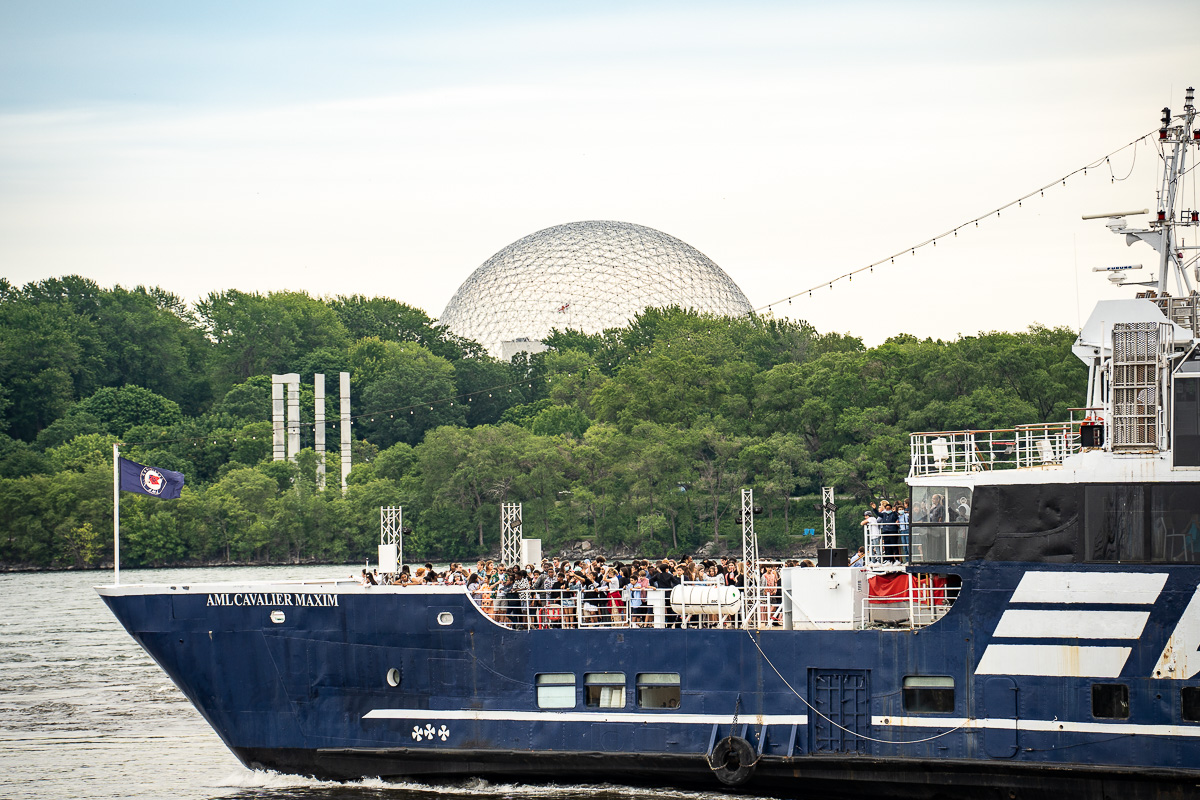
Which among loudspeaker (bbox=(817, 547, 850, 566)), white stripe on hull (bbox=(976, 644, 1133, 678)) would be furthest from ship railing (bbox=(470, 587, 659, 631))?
white stripe on hull (bbox=(976, 644, 1133, 678))

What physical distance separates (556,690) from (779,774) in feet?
12.2

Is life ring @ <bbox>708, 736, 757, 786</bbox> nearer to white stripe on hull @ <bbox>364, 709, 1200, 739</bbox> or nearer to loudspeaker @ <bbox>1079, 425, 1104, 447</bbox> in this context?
white stripe on hull @ <bbox>364, 709, 1200, 739</bbox>

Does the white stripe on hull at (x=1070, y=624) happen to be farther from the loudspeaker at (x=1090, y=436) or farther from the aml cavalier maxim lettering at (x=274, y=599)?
the aml cavalier maxim lettering at (x=274, y=599)

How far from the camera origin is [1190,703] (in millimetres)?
20125

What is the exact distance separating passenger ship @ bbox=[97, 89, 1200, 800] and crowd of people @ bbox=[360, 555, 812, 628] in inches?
9.7

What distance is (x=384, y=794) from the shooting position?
23.5 metres

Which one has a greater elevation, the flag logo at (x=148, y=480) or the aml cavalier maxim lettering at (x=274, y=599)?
the flag logo at (x=148, y=480)

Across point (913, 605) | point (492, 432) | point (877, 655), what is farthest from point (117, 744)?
point (492, 432)

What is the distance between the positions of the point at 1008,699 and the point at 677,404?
77.6m

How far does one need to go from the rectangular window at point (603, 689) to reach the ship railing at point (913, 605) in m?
3.89

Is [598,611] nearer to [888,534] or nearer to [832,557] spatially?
[832,557]

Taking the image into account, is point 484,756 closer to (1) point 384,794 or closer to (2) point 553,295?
(1) point 384,794

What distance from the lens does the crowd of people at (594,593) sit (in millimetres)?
22989

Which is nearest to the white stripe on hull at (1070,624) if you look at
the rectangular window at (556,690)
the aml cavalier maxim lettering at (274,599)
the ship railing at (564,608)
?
the ship railing at (564,608)
